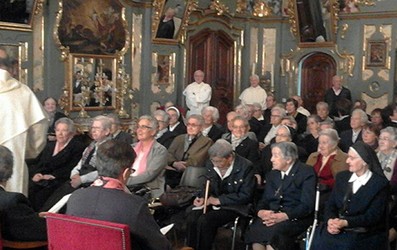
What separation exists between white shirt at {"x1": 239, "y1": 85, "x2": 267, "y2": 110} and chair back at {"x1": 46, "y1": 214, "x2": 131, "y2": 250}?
11.1 m

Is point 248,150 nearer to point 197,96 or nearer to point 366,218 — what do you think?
point 366,218

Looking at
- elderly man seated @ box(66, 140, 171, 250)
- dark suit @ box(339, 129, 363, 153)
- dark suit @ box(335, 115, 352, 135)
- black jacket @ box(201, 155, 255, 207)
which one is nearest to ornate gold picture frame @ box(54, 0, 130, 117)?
dark suit @ box(335, 115, 352, 135)

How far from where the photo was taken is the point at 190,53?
46.3 feet

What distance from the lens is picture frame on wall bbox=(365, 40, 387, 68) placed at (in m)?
14.0

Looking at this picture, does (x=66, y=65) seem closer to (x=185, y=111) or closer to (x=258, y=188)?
(x=185, y=111)

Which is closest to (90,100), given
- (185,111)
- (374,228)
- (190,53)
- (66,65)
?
(66,65)

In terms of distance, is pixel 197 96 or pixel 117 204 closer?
pixel 117 204

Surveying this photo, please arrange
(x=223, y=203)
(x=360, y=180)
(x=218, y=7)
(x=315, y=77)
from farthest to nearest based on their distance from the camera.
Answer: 1. (x=315, y=77)
2. (x=218, y=7)
3. (x=223, y=203)
4. (x=360, y=180)

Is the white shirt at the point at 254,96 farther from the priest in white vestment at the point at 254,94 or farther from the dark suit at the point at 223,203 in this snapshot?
the dark suit at the point at 223,203

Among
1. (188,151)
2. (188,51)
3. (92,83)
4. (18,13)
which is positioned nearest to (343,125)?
(188,151)

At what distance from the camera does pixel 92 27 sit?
11586 mm

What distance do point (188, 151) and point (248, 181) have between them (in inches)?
52.4

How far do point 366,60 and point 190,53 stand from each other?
4155 millimetres

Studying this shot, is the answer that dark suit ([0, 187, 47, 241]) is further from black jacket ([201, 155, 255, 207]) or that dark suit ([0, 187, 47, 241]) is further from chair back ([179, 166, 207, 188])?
chair back ([179, 166, 207, 188])
